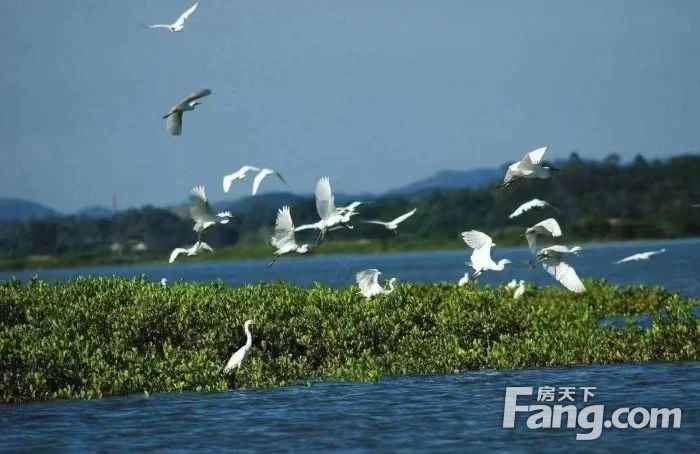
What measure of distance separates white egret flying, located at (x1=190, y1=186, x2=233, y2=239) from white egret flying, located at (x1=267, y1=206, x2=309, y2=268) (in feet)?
4.41

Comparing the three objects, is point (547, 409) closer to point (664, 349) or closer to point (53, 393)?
point (664, 349)

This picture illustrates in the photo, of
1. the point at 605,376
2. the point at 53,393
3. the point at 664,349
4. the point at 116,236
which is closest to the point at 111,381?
the point at 53,393

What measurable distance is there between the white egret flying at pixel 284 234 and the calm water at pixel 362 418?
3.44 meters

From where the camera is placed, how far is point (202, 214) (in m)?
28.5

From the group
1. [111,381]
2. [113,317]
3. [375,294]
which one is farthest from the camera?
[375,294]

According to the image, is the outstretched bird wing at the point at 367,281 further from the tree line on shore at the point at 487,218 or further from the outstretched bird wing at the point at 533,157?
the tree line on shore at the point at 487,218

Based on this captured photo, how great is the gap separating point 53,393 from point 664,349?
11.4 meters

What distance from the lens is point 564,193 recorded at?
606ft

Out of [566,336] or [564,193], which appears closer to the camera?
[566,336]

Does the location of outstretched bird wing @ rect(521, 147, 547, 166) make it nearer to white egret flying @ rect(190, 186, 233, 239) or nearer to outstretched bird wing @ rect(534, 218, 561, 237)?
outstretched bird wing @ rect(534, 218, 561, 237)

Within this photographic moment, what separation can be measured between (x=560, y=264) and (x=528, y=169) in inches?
73.1

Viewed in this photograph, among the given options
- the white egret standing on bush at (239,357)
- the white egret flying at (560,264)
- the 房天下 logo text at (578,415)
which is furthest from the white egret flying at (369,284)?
the 房天下 logo text at (578,415)

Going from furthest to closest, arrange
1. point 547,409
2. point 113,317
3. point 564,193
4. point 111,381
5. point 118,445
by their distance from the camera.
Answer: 1. point 564,193
2. point 113,317
3. point 111,381
4. point 547,409
5. point 118,445

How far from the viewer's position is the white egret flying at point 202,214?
28031 millimetres
